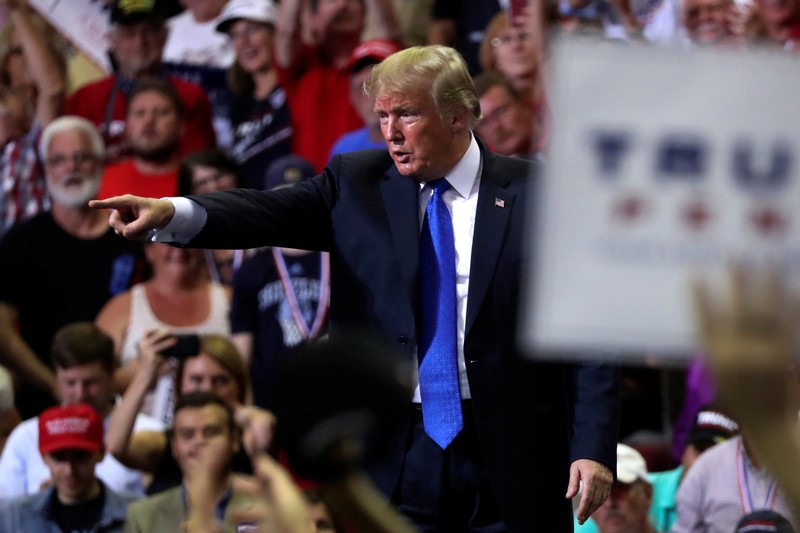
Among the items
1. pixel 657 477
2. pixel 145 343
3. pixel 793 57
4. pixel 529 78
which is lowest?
pixel 657 477

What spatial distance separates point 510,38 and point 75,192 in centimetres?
238

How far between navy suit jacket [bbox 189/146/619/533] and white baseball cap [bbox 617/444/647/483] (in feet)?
6.91

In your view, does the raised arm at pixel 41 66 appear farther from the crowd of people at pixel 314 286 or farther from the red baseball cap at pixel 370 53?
the red baseball cap at pixel 370 53

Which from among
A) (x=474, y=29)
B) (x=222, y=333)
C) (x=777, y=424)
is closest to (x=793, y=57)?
(x=777, y=424)

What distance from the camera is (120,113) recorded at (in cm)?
877

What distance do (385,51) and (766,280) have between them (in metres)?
6.50

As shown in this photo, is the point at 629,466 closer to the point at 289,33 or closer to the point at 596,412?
the point at 596,412

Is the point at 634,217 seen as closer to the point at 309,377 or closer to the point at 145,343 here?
the point at 309,377

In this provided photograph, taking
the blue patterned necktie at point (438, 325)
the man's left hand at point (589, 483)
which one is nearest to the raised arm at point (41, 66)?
the blue patterned necktie at point (438, 325)

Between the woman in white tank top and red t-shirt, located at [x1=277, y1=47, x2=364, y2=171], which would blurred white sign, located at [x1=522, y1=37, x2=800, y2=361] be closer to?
the woman in white tank top

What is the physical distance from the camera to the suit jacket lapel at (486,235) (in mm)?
4156

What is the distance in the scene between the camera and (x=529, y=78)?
8.17 m

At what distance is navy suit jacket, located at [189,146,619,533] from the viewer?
4133 millimetres

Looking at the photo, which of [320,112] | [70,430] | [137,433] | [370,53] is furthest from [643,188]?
[320,112]
